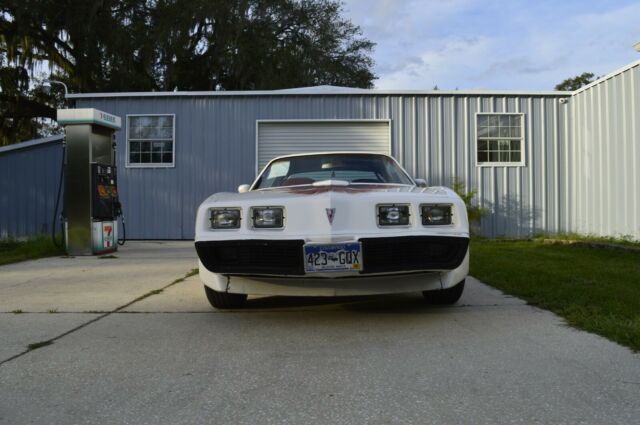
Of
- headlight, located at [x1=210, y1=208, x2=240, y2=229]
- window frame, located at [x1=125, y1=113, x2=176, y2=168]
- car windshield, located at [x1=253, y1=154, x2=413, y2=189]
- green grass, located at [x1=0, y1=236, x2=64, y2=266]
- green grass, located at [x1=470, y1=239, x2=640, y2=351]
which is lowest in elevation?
green grass, located at [x1=470, y1=239, x2=640, y2=351]

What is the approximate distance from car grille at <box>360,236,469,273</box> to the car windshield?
1235 mm

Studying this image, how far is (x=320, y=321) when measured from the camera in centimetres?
413

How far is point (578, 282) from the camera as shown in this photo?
217 inches

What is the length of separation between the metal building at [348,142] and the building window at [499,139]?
1.0 inches

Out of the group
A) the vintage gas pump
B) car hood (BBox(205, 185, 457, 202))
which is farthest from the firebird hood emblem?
the vintage gas pump

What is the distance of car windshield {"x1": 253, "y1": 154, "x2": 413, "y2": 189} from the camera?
16.5 feet

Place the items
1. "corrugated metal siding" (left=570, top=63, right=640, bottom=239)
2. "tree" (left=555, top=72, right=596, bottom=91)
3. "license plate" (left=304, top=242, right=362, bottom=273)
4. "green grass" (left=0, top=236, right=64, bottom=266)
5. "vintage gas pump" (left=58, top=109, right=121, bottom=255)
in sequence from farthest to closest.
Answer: "tree" (left=555, top=72, right=596, bottom=91)
"corrugated metal siding" (left=570, top=63, right=640, bottom=239)
"vintage gas pump" (left=58, top=109, right=121, bottom=255)
"green grass" (left=0, top=236, right=64, bottom=266)
"license plate" (left=304, top=242, right=362, bottom=273)

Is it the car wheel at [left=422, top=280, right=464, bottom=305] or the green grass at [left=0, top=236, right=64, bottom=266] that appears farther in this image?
the green grass at [left=0, top=236, right=64, bottom=266]

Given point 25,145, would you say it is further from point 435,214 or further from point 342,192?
point 435,214

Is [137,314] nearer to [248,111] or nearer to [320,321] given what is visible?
[320,321]

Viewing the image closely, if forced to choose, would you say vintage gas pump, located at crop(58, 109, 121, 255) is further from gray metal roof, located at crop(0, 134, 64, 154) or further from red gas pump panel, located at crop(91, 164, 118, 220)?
gray metal roof, located at crop(0, 134, 64, 154)

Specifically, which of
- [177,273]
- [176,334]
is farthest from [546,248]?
[176,334]

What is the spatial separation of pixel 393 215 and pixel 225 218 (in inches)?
48.8

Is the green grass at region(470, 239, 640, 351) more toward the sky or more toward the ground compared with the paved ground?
more toward the sky
